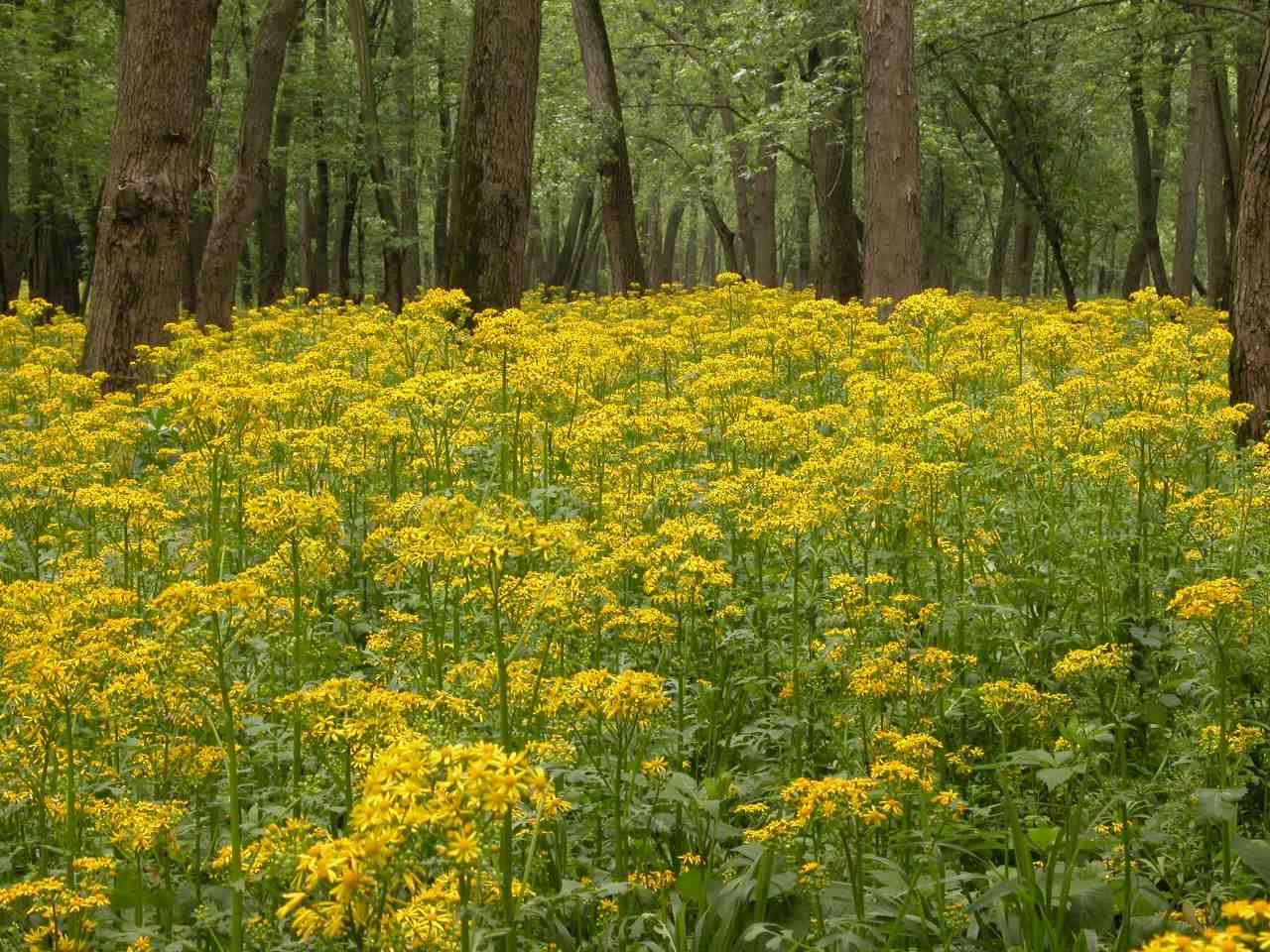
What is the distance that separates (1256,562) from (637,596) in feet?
9.11

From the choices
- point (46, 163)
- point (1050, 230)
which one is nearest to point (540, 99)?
point (46, 163)

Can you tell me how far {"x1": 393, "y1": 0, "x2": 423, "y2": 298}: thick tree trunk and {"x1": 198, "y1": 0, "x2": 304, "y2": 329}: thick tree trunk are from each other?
7647 mm

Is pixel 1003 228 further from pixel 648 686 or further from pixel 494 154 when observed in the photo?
pixel 648 686

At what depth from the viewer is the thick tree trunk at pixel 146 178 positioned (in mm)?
10211

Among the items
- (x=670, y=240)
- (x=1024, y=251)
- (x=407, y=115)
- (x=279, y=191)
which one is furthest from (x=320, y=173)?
(x=670, y=240)

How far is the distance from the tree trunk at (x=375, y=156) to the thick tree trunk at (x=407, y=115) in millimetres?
1211

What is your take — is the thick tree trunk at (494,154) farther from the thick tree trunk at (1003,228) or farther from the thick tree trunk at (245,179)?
the thick tree trunk at (1003,228)

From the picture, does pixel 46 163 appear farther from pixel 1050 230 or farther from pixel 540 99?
pixel 1050 230

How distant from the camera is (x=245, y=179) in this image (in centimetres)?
1512

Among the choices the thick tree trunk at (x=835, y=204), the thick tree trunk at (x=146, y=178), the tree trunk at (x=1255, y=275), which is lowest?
the tree trunk at (x=1255, y=275)

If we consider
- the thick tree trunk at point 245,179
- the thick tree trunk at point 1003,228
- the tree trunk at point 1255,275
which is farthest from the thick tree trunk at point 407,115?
the tree trunk at point 1255,275

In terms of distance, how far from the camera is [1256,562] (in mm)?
4855

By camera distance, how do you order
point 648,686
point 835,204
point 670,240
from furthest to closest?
point 670,240 < point 835,204 < point 648,686

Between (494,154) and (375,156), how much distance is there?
11.3m
